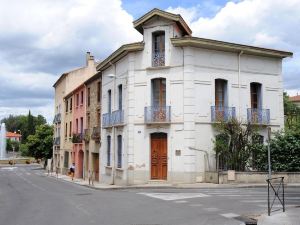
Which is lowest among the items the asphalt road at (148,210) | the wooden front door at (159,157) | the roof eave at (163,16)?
the asphalt road at (148,210)

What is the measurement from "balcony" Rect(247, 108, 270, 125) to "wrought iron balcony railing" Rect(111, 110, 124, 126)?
8089mm

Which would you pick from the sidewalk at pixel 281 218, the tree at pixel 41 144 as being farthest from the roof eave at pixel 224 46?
the tree at pixel 41 144

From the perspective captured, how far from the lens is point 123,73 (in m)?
26.4

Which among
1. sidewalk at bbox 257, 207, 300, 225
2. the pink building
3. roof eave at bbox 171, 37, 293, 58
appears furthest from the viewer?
the pink building

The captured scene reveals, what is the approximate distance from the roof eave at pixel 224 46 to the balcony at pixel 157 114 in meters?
3.92

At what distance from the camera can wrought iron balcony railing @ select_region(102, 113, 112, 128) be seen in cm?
2836

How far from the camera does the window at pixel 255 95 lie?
26.2 metres

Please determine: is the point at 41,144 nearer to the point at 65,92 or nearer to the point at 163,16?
the point at 65,92

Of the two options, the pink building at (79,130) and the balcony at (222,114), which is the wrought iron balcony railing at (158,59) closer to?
the balcony at (222,114)

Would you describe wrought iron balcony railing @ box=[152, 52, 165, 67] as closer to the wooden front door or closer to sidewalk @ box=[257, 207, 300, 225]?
the wooden front door

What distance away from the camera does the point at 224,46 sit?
24.3 metres

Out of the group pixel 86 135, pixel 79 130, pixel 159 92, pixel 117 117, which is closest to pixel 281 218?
pixel 159 92

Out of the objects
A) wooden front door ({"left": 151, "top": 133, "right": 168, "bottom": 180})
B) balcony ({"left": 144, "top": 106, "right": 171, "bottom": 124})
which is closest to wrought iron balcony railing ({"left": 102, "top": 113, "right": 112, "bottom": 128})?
balcony ({"left": 144, "top": 106, "right": 171, "bottom": 124})

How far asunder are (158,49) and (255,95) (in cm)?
715
